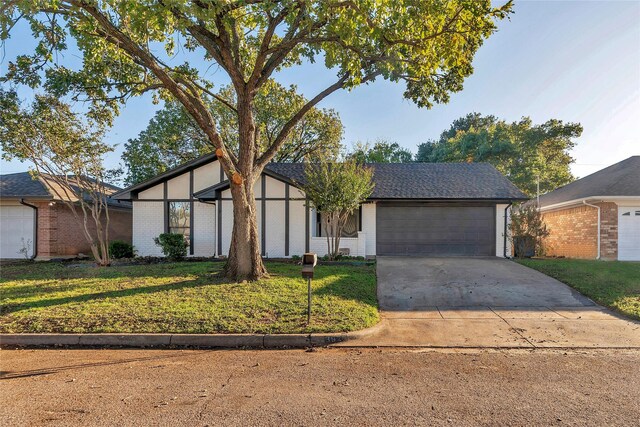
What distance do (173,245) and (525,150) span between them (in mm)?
27470

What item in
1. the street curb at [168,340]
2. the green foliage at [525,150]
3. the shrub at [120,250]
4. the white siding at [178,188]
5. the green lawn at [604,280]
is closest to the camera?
the street curb at [168,340]

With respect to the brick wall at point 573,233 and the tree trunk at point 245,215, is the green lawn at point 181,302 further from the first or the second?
the brick wall at point 573,233

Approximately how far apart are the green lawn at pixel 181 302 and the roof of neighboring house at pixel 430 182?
5.38 meters

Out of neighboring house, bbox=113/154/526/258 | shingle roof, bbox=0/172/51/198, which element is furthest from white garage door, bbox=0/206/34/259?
neighboring house, bbox=113/154/526/258

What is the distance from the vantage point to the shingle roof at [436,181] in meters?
14.6

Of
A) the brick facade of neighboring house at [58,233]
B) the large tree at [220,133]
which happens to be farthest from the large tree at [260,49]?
the large tree at [220,133]

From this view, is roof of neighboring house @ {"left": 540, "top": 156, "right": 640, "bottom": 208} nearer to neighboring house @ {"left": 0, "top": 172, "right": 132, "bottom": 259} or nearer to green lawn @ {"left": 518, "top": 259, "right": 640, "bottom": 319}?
green lawn @ {"left": 518, "top": 259, "right": 640, "bottom": 319}

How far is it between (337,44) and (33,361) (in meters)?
8.76

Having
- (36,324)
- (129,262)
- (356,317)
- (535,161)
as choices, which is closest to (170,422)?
(356,317)

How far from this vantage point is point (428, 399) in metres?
3.66

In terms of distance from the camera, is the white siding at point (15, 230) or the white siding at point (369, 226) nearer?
the white siding at point (369, 226)

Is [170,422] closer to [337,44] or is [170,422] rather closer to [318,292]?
[318,292]

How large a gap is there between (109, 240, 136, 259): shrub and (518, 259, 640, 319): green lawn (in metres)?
15.4

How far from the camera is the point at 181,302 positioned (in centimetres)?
723
